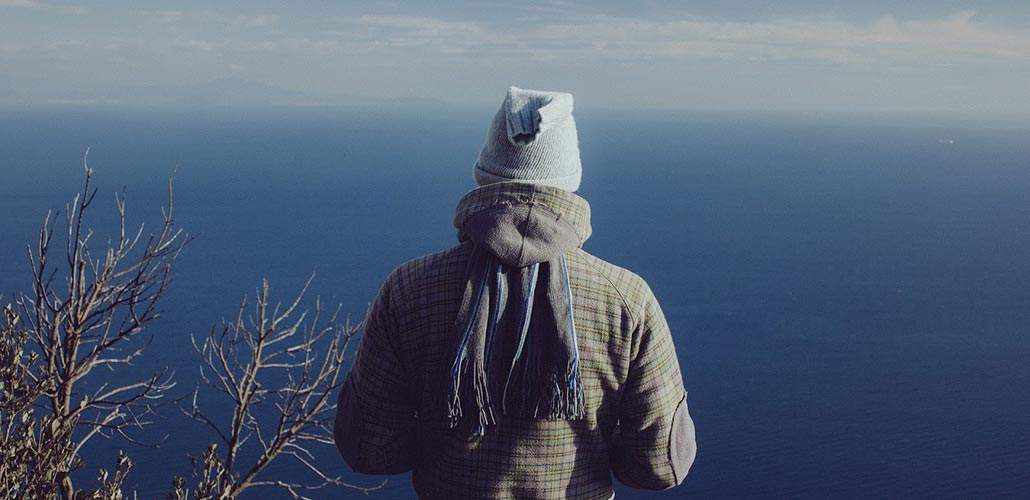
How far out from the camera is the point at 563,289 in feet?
5.72

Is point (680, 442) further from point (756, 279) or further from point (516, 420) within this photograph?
point (756, 279)

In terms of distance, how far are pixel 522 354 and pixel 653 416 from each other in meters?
0.33

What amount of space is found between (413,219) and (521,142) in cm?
7358

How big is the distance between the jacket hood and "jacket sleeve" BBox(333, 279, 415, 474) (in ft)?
0.94

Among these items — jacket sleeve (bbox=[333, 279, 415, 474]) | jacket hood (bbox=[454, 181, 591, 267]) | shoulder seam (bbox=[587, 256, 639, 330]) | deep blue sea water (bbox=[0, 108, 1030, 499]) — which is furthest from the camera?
deep blue sea water (bbox=[0, 108, 1030, 499])

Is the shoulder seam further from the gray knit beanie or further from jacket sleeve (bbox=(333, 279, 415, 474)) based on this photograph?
jacket sleeve (bbox=(333, 279, 415, 474))

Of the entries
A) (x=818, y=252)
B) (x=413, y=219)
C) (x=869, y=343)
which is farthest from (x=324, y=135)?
(x=869, y=343)

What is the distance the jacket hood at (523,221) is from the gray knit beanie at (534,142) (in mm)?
32

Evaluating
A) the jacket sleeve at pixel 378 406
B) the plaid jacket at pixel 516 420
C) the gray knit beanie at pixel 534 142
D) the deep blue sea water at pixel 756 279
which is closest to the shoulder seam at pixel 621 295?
Result: the plaid jacket at pixel 516 420

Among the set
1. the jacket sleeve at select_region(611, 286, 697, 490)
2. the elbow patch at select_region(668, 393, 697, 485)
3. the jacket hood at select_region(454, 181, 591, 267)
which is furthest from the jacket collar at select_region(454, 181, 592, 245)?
the elbow patch at select_region(668, 393, 697, 485)

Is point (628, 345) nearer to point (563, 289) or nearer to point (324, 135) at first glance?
point (563, 289)

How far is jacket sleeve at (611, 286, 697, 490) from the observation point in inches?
72.2

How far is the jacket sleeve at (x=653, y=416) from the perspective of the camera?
1.83 meters

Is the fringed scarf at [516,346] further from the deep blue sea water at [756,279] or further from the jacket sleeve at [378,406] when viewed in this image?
the deep blue sea water at [756,279]
